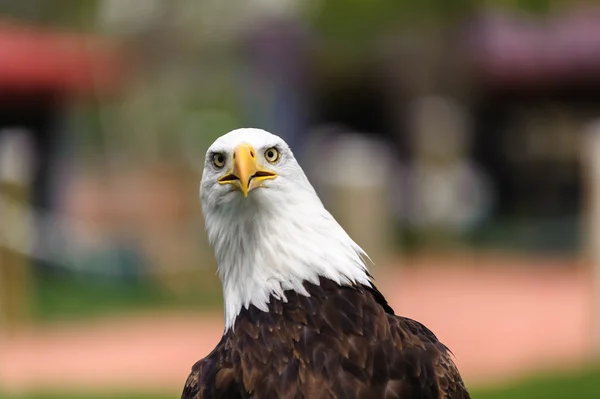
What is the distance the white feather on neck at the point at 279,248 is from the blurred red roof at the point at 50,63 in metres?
14.9

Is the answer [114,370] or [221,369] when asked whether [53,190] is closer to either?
[114,370]

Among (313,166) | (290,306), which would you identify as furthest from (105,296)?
(290,306)

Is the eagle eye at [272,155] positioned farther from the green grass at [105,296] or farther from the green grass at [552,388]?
the green grass at [105,296]

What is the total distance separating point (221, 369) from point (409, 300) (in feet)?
33.5

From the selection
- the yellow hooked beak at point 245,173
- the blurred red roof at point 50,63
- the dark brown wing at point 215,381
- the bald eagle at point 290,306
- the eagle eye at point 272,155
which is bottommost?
the dark brown wing at point 215,381

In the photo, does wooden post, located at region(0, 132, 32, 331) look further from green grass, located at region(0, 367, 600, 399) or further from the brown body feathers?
the brown body feathers

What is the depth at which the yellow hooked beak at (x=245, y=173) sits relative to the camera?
3.60 m

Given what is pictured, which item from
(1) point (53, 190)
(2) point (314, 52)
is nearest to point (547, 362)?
(1) point (53, 190)

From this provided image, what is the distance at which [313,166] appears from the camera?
19.9m

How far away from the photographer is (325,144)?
74.5ft

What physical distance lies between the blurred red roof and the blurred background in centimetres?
6

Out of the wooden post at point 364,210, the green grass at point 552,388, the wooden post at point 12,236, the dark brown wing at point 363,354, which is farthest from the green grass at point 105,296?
the dark brown wing at point 363,354

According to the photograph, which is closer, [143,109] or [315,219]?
[315,219]

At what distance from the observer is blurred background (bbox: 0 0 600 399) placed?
11.2 m
